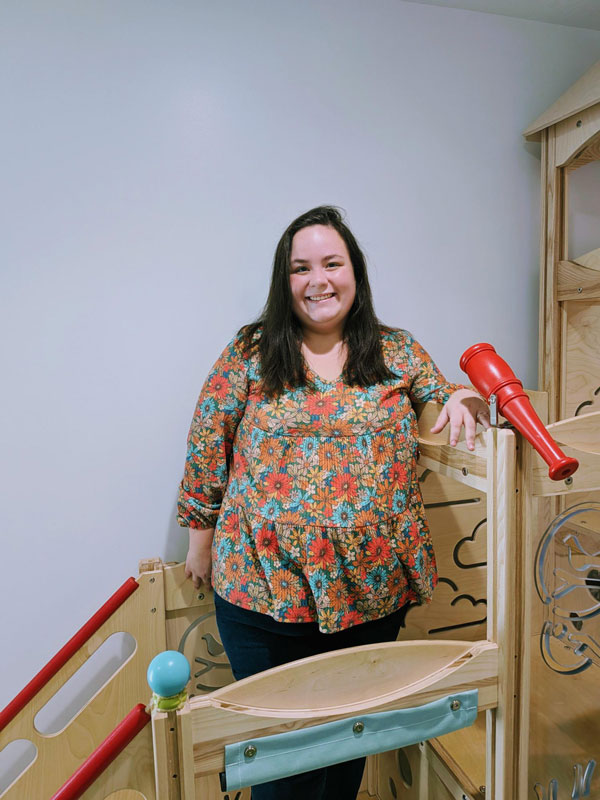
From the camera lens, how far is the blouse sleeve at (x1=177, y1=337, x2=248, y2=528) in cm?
112

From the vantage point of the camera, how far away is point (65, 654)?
1.21m

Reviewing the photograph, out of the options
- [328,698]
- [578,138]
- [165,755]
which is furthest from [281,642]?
[578,138]

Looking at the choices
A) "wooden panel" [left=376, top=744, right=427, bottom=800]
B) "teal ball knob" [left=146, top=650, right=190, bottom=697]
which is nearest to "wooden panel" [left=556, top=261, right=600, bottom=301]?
→ "wooden panel" [left=376, top=744, right=427, bottom=800]

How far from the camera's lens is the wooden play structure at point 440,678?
74 cm

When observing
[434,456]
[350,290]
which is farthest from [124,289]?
[434,456]

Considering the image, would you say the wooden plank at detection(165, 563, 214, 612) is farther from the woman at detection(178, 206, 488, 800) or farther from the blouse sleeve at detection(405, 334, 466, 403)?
the blouse sleeve at detection(405, 334, 466, 403)

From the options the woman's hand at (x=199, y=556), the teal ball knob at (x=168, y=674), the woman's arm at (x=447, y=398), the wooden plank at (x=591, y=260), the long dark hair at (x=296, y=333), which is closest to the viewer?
the teal ball knob at (x=168, y=674)

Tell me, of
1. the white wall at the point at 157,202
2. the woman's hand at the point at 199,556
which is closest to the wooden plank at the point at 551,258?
the white wall at the point at 157,202

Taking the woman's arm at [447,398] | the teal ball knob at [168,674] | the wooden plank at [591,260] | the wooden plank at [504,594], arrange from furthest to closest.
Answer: the wooden plank at [591,260] → the woman's arm at [447,398] → the wooden plank at [504,594] → the teal ball knob at [168,674]

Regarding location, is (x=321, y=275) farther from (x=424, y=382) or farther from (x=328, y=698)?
(x=328, y=698)

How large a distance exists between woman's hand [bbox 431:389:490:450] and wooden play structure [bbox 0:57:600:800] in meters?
0.04

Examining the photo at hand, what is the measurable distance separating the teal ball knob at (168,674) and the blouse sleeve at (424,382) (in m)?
0.69

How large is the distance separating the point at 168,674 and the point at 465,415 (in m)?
0.61

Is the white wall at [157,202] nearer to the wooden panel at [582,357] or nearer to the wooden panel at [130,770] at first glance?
the wooden panel at [582,357]
